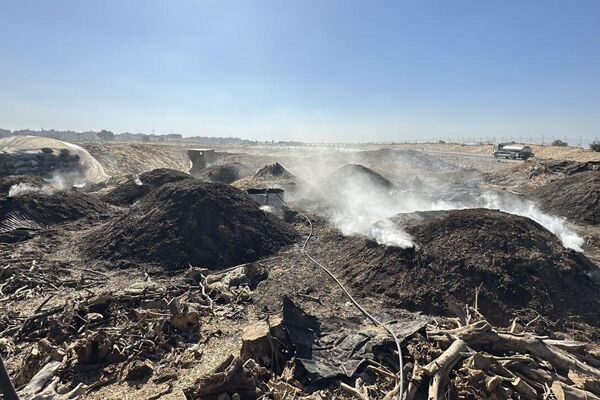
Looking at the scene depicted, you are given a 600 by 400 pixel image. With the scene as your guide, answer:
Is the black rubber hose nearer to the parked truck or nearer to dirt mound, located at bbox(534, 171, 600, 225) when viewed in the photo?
dirt mound, located at bbox(534, 171, 600, 225)

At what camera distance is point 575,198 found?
566 inches

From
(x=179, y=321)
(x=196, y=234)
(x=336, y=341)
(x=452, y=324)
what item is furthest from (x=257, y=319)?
(x=196, y=234)

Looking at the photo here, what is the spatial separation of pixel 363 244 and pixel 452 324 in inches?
162

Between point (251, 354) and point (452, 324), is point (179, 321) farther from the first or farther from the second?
point (452, 324)

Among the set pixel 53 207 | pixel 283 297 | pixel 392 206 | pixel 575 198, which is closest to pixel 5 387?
pixel 283 297

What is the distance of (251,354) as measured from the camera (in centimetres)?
506

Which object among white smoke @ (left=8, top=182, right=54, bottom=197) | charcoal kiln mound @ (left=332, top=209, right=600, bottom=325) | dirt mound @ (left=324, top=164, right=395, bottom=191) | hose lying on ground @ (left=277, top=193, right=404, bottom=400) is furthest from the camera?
dirt mound @ (left=324, top=164, right=395, bottom=191)

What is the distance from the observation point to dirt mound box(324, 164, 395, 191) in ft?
68.0

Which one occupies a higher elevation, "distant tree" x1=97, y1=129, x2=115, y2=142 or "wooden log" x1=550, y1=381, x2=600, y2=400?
"distant tree" x1=97, y1=129, x2=115, y2=142

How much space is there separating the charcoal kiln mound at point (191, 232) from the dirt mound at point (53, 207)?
3.09 meters

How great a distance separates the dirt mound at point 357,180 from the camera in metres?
20.7

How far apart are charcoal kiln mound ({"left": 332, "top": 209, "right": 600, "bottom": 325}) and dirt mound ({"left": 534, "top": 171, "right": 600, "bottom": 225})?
691cm

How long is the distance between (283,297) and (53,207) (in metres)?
11.4

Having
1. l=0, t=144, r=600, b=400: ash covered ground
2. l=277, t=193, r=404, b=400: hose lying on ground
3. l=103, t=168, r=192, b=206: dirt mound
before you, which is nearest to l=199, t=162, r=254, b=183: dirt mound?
l=103, t=168, r=192, b=206: dirt mound
